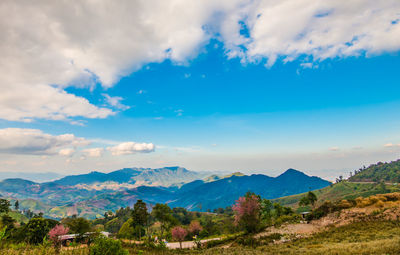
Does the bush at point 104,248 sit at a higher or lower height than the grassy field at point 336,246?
higher

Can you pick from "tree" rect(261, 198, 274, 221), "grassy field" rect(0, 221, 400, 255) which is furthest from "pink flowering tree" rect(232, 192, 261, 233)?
"tree" rect(261, 198, 274, 221)

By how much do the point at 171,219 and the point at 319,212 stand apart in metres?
51.6

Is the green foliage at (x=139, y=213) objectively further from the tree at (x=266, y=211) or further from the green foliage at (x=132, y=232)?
the tree at (x=266, y=211)

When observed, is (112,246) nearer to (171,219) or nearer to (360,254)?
(360,254)

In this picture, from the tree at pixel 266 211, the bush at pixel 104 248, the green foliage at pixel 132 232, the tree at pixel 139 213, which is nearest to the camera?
the bush at pixel 104 248

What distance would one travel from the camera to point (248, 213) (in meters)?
54.9

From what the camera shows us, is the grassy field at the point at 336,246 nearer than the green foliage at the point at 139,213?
Yes

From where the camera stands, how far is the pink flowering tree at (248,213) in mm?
54959

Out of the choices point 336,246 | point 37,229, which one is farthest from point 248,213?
point 37,229

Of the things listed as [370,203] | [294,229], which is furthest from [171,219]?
[370,203]

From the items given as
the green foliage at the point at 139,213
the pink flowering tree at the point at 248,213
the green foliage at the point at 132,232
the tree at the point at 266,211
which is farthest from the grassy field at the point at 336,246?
the green foliage at the point at 132,232

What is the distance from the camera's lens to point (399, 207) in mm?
47750

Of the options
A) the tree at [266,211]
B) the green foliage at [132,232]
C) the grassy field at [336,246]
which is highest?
the grassy field at [336,246]

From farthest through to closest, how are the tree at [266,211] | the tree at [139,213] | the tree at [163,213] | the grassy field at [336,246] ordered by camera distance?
the tree at [266,211] < the tree at [163,213] < the tree at [139,213] < the grassy field at [336,246]
